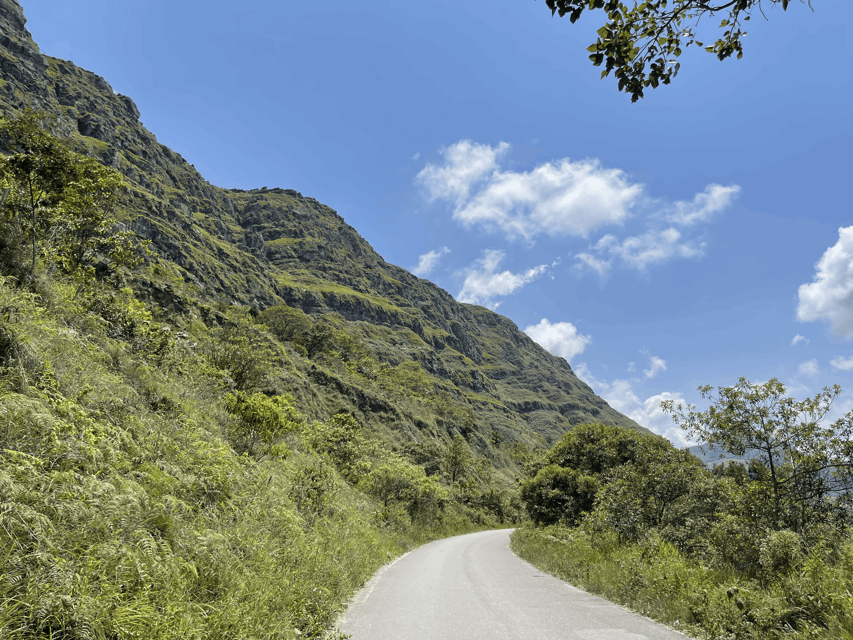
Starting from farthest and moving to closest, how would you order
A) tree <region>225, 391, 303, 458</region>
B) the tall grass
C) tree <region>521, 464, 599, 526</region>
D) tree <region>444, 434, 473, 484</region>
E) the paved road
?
1. tree <region>444, 434, 473, 484</region>
2. tree <region>521, 464, 599, 526</region>
3. tree <region>225, 391, 303, 458</region>
4. the paved road
5. the tall grass

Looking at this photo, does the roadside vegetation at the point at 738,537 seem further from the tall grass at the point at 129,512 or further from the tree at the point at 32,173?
the tree at the point at 32,173

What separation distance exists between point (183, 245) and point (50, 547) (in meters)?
133

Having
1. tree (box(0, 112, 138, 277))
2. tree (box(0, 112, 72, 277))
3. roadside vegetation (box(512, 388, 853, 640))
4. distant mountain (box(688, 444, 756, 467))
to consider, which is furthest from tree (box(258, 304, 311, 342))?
distant mountain (box(688, 444, 756, 467))

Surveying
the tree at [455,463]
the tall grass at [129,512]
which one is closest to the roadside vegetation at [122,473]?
the tall grass at [129,512]

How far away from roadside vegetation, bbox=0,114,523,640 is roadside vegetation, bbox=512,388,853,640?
660 centimetres

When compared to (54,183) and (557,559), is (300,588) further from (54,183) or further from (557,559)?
(54,183)

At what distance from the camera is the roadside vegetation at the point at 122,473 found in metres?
3.95

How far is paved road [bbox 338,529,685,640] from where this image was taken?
6605 mm

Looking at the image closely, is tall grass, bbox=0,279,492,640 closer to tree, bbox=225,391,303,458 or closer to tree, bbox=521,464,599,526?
tree, bbox=225,391,303,458

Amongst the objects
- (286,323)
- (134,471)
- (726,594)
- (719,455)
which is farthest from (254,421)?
(286,323)

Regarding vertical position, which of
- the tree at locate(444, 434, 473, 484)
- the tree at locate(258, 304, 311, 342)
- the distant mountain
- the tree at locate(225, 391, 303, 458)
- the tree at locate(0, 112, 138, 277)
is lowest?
the tree at locate(444, 434, 473, 484)

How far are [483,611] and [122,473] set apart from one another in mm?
7038

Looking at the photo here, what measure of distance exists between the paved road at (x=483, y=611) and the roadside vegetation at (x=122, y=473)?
0.85 m

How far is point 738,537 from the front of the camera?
30.1 ft
